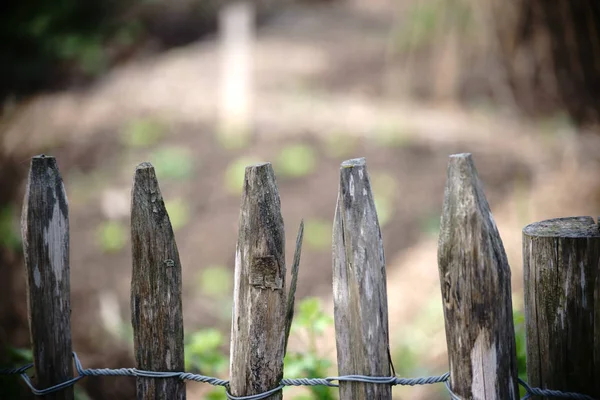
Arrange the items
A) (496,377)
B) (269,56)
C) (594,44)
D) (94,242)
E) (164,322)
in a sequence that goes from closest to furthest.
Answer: (496,377)
(164,322)
(94,242)
(594,44)
(269,56)

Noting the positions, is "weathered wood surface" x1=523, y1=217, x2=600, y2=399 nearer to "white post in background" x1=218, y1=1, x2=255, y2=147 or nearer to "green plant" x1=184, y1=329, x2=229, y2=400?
"green plant" x1=184, y1=329, x2=229, y2=400

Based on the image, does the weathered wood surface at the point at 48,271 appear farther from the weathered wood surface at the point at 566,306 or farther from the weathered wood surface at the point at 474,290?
the weathered wood surface at the point at 566,306

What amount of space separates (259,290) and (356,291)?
0.24 m

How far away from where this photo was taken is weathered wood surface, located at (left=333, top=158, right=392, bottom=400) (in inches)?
49.1

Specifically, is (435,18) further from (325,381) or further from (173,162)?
(325,381)

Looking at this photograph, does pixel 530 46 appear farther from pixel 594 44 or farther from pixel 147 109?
pixel 147 109

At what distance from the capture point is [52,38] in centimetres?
664

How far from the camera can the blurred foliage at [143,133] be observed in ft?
19.2

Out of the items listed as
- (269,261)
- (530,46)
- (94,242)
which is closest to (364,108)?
(530,46)

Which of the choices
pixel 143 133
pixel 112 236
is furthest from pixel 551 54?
pixel 112 236

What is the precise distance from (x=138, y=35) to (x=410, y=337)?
7.22 meters

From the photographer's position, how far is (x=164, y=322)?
1.39m

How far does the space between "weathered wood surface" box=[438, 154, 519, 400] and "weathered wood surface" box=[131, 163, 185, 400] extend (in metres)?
0.69

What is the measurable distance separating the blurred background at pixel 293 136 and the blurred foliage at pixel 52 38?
0.9 inches
